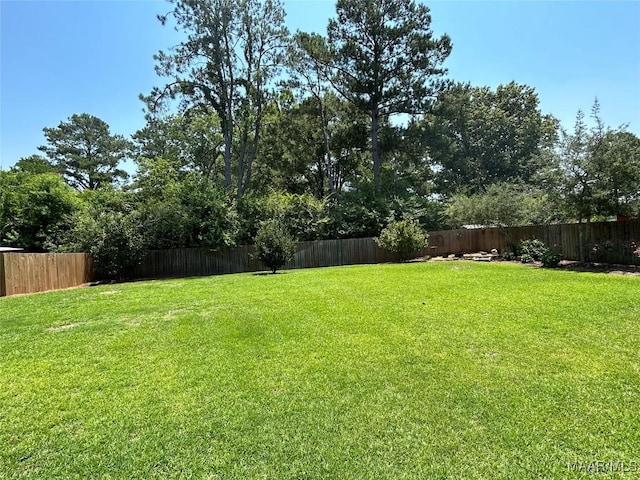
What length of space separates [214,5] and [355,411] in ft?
76.1

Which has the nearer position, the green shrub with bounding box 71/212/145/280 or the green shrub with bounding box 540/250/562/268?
the green shrub with bounding box 540/250/562/268

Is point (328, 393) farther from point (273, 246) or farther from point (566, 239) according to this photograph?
point (566, 239)

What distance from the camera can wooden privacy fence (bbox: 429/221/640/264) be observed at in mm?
11406

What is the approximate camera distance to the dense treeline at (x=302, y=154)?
42.4ft

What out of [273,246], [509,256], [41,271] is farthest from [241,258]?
[509,256]

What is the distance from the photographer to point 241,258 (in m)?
17.3

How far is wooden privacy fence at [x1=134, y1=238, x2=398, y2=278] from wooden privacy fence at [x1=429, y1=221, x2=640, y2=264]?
3640mm

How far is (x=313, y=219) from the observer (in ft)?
64.5

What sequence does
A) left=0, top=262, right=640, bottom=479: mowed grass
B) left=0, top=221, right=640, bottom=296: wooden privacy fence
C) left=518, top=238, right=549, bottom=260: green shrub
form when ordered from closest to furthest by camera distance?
left=0, top=262, right=640, bottom=479: mowed grass, left=0, top=221, right=640, bottom=296: wooden privacy fence, left=518, top=238, right=549, bottom=260: green shrub

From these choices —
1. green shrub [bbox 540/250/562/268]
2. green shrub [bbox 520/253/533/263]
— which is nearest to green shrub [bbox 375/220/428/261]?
green shrub [bbox 520/253/533/263]

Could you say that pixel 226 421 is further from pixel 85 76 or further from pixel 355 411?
pixel 85 76

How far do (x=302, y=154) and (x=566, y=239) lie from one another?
18.3m

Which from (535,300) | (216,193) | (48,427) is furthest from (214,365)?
(216,193)

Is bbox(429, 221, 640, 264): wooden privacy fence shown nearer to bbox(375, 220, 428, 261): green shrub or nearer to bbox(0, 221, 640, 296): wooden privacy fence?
bbox(0, 221, 640, 296): wooden privacy fence
